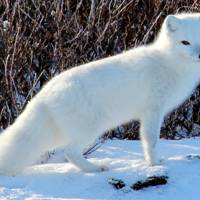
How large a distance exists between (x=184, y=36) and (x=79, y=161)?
119cm

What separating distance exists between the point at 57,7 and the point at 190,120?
196 cm

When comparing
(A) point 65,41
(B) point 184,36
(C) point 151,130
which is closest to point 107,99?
(C) point 151,130

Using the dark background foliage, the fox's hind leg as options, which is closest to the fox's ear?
the fox's hind leg

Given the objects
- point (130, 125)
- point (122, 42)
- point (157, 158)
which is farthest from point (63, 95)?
point (122, 42)

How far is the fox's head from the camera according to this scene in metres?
4.21

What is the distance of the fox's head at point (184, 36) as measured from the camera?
421 centimetres

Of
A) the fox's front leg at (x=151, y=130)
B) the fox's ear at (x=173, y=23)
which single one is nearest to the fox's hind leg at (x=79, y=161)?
the fox's front leg at (x=151, y=130)

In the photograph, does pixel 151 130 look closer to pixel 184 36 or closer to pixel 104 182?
pixel 104 182

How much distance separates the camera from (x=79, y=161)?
160 inches

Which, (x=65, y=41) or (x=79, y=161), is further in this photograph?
(x=65, y=41)

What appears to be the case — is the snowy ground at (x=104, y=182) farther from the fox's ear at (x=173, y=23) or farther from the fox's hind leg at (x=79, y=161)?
the fox's ear at (x=173, y=23)

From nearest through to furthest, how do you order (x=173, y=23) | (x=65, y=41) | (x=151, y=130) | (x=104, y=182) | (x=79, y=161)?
(x=104, y=182)
(x=79, y=161)
(x=151, y=130)
(x=173, y=23)
(x=65, y=41)

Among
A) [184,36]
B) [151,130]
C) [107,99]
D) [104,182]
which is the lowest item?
[104,182]

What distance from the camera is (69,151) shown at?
4.02 m
